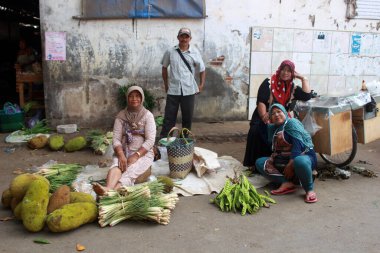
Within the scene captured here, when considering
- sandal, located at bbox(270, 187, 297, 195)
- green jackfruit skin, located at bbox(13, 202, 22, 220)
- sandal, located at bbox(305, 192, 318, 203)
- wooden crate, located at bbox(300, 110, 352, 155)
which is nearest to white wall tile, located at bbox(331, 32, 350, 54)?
wooden crate, located at bbox(300, 110, 352, 155)

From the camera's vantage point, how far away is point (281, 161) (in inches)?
179

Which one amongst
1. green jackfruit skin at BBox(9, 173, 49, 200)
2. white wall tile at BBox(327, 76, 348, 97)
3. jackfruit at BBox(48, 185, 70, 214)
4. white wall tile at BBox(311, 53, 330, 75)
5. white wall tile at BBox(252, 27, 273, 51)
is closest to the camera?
jackfruit at BBox(48, 185, 70, 214)

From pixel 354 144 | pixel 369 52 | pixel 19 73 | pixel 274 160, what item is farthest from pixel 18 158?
pixel 369 52

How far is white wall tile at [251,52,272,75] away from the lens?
25.8ft

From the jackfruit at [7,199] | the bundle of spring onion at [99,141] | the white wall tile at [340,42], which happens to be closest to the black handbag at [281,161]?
the bundle of spring onion at [99,141]

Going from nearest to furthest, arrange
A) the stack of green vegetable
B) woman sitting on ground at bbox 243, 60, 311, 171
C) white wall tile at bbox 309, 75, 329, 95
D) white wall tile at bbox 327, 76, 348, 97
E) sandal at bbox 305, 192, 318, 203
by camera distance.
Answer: the stack of green vegetable
sandal at bbox 305, 192, 318, 203
woman sitting on ground at bbox 243, 60, 311, 171
white wall tile at bbox 309, 75, 329, 95
white wall tile at bbox 327, 76, 348, 97

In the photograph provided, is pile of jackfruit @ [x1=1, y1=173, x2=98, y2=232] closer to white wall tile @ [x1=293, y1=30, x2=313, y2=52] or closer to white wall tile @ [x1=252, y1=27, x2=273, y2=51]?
white wall tile @ [x1=252, y1=27, x2=273, y2=51]

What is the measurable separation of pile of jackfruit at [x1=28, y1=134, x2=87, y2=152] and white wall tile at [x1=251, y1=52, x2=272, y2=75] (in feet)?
12.1

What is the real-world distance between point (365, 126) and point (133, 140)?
120 inches

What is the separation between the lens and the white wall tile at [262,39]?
776cm

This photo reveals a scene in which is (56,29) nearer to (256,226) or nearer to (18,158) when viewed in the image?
(18,158)

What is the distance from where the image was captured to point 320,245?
3379mm

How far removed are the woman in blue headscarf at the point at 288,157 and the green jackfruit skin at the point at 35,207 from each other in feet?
8.22

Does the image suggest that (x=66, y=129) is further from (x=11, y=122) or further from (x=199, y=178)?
(x=199, y=178)
